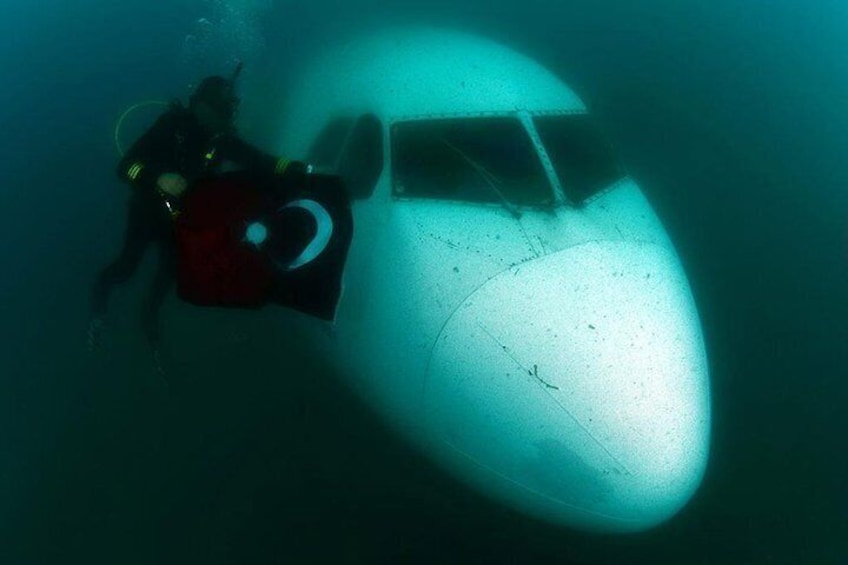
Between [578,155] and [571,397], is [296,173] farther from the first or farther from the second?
[571,397]

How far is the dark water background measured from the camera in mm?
6449

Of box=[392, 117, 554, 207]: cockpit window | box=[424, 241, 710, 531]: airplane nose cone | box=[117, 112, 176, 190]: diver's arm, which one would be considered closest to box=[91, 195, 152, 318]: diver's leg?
box=[117, 112, 176, 190]: diver's arm

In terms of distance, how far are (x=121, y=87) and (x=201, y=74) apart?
1.30m

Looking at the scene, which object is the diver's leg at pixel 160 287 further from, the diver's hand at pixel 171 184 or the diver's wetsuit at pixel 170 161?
the diver's hand at pixel 171 184

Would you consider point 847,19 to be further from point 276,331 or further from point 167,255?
point 167,255

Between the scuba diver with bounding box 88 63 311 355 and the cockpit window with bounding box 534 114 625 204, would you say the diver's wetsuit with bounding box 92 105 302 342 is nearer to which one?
→ the scuba diver with bounding box 88 63 311 355

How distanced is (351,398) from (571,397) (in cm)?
342

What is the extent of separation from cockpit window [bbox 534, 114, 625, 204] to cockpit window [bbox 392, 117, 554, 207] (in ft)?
0.62

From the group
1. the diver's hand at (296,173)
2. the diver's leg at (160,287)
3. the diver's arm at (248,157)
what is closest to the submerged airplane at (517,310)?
the diver's hand at (296,173)

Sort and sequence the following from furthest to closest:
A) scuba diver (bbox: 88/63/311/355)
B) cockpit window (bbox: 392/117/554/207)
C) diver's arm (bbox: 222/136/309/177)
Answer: diver's arm (bbox: 222/136/309/177), scuba diver (bbox: 88/63/311/355), cockpit window (bbox: 392/117/554/207)

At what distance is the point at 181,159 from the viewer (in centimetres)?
540

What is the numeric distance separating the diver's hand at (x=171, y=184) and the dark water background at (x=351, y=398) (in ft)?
7.29

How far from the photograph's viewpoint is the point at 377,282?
4598 millimetres

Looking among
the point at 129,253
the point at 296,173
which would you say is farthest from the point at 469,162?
the point at 129,253
